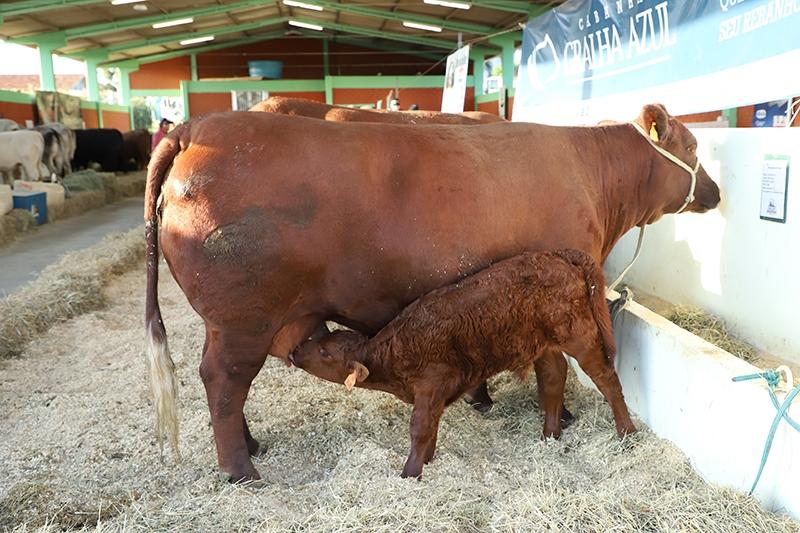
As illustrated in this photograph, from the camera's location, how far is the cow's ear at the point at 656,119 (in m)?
3.59

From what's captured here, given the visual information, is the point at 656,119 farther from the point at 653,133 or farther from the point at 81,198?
the point at 81,198

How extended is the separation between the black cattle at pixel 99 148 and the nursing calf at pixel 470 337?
53.6 feet

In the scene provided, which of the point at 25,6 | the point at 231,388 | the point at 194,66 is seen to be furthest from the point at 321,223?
the point at 194,66

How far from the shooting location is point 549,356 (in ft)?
10.8

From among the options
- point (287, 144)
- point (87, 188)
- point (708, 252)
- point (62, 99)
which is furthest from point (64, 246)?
point (62, 99)

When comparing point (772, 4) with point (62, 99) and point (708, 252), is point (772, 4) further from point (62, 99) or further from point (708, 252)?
point (62, 99)

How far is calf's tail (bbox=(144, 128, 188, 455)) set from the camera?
9.34ft

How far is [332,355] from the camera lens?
9.83 ft

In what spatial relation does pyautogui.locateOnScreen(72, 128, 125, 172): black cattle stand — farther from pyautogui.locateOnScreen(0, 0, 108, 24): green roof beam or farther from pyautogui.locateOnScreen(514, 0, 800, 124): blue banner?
pyautogui.locateOnScreen(514, 0, 800, 124): blue banner

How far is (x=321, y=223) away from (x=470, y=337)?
2.57 ft

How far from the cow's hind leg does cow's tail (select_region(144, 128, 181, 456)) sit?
1770mm

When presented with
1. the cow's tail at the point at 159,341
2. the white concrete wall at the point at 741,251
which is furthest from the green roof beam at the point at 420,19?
the cow's tail at the point at 159,341

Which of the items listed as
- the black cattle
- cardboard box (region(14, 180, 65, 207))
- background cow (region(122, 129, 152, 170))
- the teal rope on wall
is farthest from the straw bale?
the teal rope on wall

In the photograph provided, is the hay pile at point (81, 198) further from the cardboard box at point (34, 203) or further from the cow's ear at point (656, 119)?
the cow's ear at point (656, 119)
